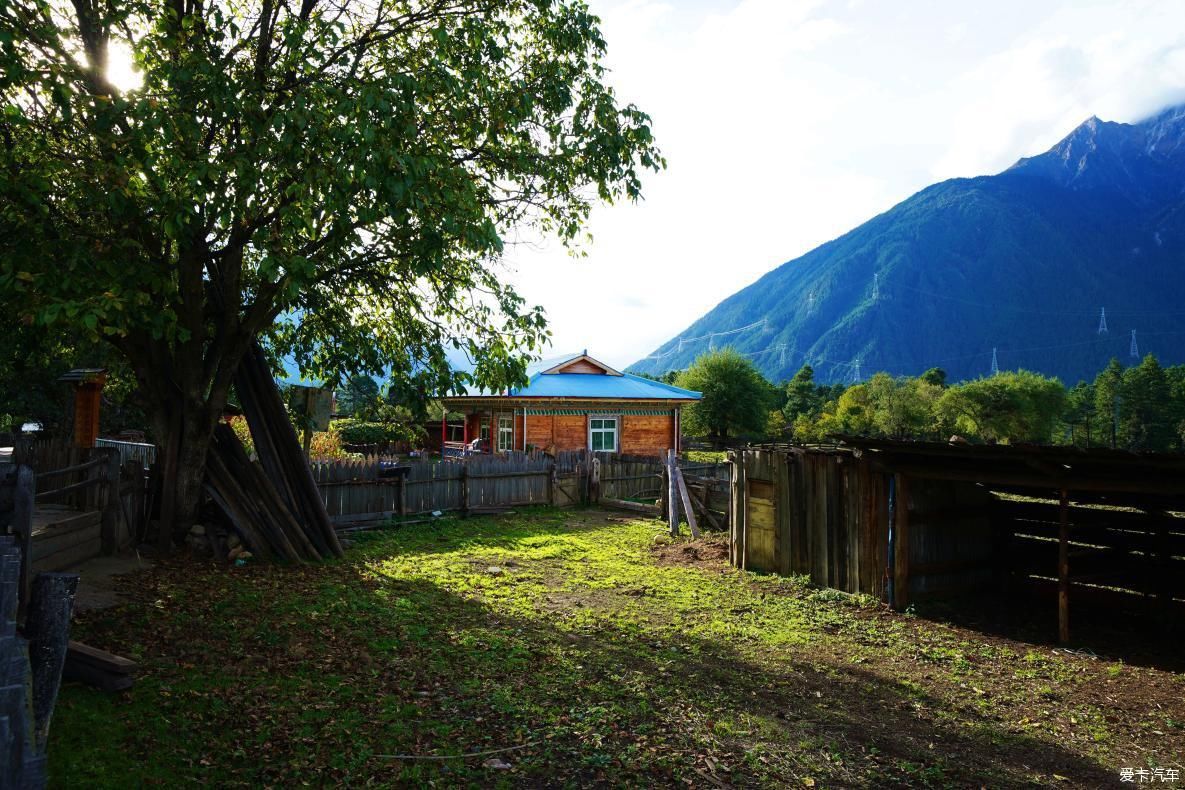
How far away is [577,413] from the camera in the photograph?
3244 cm

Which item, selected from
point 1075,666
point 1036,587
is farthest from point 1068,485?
point 1036,587

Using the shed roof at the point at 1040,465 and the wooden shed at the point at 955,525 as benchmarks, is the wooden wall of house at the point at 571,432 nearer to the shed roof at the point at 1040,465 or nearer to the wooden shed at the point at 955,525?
the wooden shed at the point at 955,525

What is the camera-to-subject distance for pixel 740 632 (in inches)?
367

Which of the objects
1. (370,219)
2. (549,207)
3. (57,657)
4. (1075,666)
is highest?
(549,207)

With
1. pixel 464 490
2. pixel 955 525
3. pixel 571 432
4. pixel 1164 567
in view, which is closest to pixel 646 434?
pixel 571 432

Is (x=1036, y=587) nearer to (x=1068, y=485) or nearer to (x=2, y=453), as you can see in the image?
(x=1068, y=485)

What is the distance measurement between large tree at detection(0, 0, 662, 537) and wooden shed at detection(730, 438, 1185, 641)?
5.36m

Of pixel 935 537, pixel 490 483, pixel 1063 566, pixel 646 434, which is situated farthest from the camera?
pixel 646 434

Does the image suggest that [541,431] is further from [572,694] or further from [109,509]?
[572,694]

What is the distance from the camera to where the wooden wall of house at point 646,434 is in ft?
111

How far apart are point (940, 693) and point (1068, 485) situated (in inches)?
141

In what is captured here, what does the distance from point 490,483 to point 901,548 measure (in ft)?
37.6

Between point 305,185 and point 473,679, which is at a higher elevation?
point 305,185

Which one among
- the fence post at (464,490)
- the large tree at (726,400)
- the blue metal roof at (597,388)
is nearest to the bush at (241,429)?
the fence post at (464,490)
